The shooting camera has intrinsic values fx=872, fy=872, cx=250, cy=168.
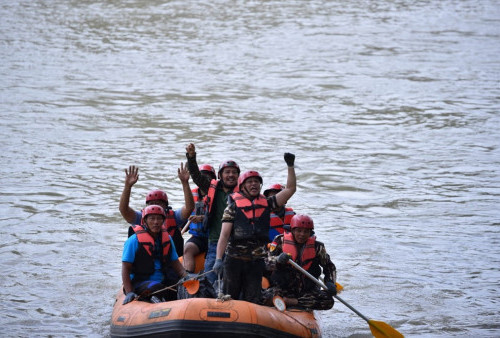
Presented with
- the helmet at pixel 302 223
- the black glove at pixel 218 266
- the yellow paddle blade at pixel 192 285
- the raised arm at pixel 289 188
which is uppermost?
the raised arm at pixel 289 188

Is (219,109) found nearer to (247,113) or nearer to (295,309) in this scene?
(247,113)

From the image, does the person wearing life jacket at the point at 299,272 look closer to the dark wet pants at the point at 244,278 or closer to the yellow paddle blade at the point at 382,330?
the dark wet pants at the point at 244,278

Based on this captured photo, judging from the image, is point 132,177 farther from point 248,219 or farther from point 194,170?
point 248,219

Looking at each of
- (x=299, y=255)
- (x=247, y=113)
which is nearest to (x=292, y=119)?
(x=247, y=113)

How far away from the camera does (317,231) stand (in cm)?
1152

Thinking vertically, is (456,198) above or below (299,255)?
below

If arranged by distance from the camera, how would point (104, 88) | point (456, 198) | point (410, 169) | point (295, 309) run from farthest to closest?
1. point (104, 88)
2. point (410, 169)
3. point (456, 198)
4. point (295, 309)

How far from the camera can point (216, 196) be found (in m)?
7.33

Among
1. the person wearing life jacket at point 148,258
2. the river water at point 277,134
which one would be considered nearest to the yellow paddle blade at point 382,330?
the river water at point 277,134

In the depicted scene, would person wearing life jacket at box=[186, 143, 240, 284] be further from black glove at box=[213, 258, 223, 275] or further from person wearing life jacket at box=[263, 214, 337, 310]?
black glove at box=[213, 258, 223, 275]

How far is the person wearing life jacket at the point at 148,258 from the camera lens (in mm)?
6738

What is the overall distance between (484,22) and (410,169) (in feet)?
54.7

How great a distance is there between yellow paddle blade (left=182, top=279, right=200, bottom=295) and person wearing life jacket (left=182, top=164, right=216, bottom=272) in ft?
3.42

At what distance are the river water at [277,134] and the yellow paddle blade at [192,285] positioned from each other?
1750 mm
